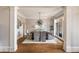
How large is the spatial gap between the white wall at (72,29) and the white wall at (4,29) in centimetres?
290

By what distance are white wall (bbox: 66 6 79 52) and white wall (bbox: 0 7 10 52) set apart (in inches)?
114

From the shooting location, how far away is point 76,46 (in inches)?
233

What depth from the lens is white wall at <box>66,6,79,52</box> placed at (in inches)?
231

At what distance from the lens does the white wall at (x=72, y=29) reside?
586 centimetres

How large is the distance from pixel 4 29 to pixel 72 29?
10.9 feet

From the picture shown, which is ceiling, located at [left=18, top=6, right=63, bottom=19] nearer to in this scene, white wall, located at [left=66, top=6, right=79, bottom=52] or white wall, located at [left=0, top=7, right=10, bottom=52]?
white wall, located at [left=66, top=6, right=79, bottom=52]

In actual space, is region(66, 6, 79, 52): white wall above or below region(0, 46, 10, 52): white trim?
above

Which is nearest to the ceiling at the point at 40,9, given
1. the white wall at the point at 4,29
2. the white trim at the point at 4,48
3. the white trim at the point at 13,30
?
the white trim at the point at 13,30

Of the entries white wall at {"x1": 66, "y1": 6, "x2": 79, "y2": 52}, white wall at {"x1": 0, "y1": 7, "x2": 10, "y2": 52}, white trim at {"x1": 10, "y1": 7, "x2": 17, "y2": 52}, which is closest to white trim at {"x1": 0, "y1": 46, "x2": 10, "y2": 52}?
white wall at {"x1": 0, "y1": 7, "x2": 10, "y2": 52}

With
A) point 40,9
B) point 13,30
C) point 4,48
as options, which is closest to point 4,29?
point 13,30

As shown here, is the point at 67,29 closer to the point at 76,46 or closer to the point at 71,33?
the point at 71,33

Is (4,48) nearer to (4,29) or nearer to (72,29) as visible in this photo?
(4,29)

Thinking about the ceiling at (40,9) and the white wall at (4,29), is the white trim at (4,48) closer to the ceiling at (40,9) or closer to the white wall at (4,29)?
the white wall at (4,29)
